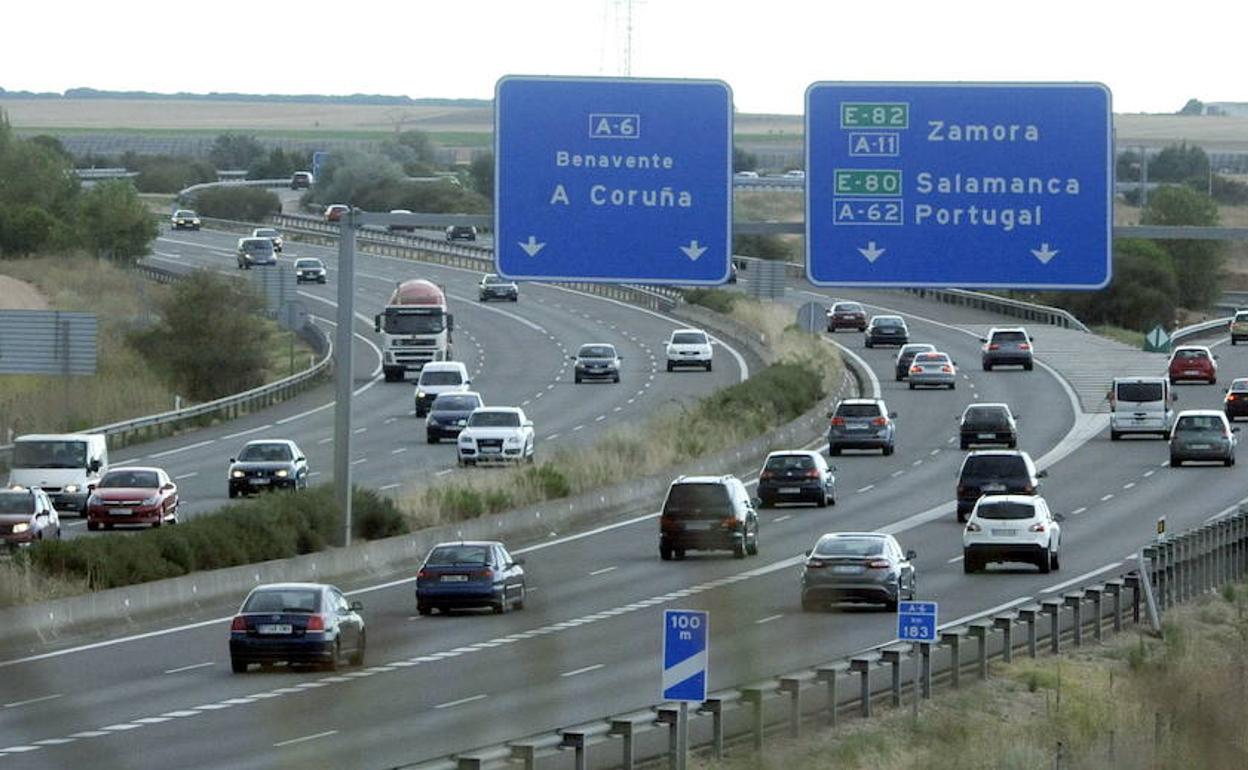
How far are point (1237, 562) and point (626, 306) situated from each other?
7465 cm

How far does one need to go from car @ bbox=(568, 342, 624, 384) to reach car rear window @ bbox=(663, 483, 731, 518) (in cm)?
3961

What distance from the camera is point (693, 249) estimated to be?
Answer: 29.1 meters

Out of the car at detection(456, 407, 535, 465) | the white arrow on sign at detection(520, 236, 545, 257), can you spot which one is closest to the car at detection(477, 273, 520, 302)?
the car at detection(456, 407, 535, 465)

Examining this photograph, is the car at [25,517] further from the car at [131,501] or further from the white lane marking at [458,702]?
the white lane marking at [458,702]

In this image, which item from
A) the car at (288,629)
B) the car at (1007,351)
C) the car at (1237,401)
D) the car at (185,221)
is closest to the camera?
the car at (288,629)

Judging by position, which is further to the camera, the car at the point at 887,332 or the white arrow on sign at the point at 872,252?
the car at the point at 887,332

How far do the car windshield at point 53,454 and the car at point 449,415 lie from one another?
16535mm

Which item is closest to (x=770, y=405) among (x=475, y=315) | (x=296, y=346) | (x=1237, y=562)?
(x=1237, y=562)

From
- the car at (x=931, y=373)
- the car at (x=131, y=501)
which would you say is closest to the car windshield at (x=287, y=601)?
the car at (x=131, y=501)

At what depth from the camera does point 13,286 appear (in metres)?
110

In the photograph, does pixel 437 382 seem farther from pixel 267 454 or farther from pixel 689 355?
pixel 267 454

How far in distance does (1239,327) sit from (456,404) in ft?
148

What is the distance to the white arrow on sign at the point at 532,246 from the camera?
95.7 feet

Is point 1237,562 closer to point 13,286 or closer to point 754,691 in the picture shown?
point 754,691
